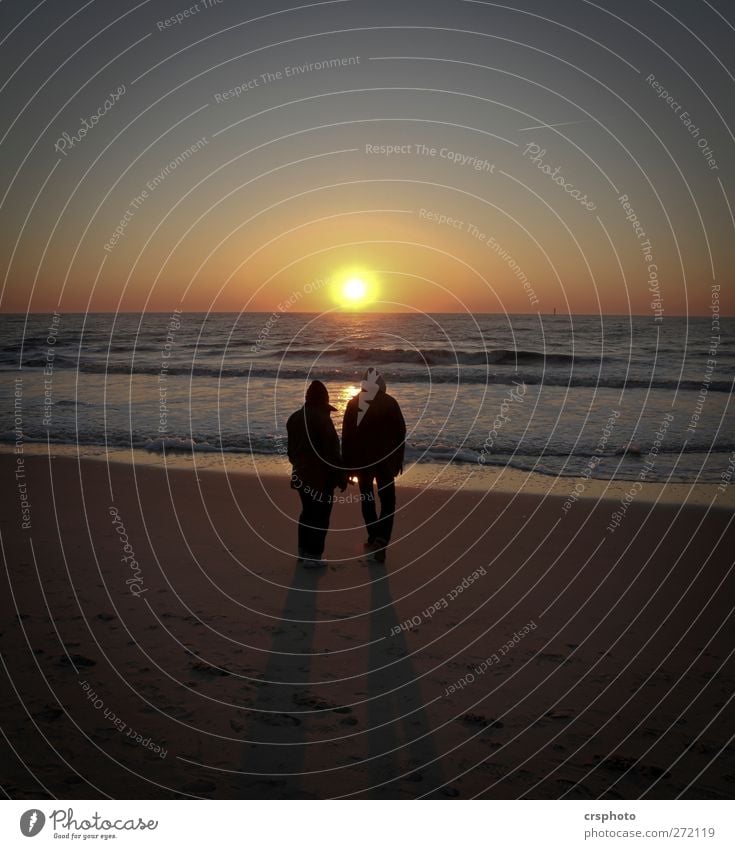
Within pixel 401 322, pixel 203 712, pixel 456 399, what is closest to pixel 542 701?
pixel 203 712

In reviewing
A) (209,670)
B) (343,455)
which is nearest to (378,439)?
(343,455)

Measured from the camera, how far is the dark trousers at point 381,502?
8047 millimetres

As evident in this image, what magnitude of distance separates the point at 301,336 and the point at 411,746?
57.0 m

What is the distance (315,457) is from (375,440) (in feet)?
2.46

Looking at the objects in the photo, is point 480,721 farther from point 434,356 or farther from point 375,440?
point 434,356

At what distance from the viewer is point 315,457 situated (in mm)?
7746

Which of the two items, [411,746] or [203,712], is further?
[203,712]

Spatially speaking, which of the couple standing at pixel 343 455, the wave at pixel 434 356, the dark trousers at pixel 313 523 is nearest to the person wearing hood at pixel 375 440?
the couple standing at pixel 343 455

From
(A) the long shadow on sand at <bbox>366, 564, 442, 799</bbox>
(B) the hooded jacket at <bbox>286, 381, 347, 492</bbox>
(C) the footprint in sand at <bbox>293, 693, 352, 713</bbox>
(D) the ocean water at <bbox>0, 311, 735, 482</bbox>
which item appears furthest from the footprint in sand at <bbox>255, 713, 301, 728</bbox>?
(D) the ocean water at <bbox>0, 311, 735, 482</bbox>

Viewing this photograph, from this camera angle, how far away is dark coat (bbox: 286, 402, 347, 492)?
25.2 feet

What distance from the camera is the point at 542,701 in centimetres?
505

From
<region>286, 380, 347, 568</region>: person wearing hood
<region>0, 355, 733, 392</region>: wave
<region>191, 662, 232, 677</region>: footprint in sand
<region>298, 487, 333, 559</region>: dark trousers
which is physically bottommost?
<region>191, 662, 232, 677</region>: footprint in sand

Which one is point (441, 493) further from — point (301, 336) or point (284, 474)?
point (301, 336)

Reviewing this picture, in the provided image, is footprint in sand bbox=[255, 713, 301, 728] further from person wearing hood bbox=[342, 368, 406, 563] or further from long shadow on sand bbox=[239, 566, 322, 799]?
A: person wearing hood bbox=[342, 368, 406, 563]
